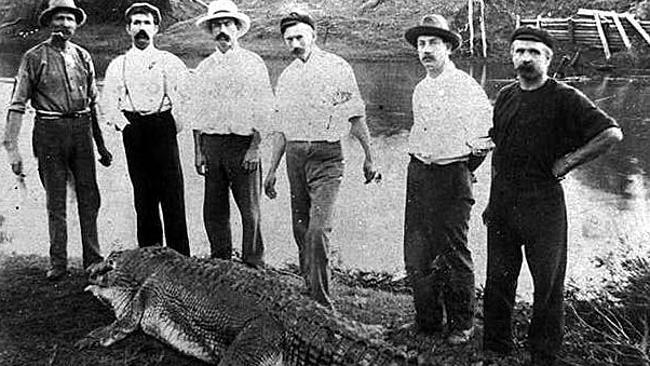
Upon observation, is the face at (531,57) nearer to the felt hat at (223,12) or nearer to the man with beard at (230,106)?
the man with beard at (230,106)

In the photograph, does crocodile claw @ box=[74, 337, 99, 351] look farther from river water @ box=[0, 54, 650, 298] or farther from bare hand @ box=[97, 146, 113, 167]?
river water @ box=[0, 54, 650, 298]

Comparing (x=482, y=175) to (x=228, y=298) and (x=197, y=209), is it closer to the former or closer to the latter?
(x=197, y=209)

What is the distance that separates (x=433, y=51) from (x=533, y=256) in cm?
152

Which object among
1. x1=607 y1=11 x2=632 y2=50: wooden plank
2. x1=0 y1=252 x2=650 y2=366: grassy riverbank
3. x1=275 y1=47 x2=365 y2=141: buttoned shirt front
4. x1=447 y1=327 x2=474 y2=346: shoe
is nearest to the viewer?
x1=0 y1=252 x2=650 y2=366: grassy riverbank

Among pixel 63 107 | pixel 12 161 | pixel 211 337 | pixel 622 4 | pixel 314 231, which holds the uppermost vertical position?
pixel 622 4

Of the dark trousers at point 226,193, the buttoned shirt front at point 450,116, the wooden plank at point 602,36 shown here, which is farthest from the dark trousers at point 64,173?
the wooden plank at point 602,36

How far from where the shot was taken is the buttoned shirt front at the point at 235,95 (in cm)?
600

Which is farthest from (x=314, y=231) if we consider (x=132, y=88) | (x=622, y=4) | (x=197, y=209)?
(x=622, y=4)

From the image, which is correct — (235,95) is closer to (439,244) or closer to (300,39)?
(300,39)

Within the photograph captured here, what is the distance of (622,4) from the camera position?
11.9 metres

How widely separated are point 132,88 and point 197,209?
9.79ft

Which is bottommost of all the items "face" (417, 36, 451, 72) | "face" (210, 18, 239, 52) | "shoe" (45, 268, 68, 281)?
"shoe" (45, 268, 68, 281)

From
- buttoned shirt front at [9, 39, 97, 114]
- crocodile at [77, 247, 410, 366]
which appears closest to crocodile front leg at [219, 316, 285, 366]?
crocodile at [77, 247, 410, 366]

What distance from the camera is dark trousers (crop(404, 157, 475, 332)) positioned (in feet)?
16.5
